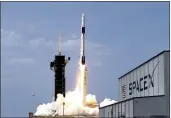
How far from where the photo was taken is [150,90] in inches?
2386

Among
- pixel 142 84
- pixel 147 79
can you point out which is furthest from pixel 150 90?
pixel 142 84

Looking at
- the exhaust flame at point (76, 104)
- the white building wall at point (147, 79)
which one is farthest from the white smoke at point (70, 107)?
the white building wall at point (147, 79)

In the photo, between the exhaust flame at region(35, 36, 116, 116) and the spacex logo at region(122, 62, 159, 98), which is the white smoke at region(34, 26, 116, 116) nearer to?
the exhaust flame at region(35, 36, 116, 116)

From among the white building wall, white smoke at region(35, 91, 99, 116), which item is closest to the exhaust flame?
white smoke at region(35, 91, 99, 116)

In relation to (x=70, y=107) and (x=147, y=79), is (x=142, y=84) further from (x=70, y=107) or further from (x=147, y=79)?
(x=70, y=107)

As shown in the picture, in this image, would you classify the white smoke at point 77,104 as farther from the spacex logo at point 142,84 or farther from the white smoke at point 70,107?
the spacex logo at point 142,84

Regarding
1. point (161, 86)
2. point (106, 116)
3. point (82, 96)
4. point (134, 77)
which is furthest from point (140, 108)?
point (82, 96)

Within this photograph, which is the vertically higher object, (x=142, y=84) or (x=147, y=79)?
(x=147, y=79)

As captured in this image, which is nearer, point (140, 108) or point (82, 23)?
point (140, 108)

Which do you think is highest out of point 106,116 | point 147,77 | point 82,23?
point 82,23

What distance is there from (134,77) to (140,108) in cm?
1431

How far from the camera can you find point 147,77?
62.5m

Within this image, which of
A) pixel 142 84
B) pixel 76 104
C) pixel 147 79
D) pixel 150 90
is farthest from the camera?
pixel 76 104

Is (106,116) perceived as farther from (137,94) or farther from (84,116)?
(84,116)
